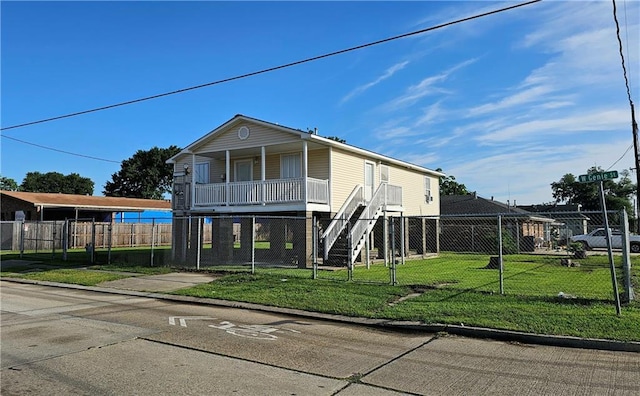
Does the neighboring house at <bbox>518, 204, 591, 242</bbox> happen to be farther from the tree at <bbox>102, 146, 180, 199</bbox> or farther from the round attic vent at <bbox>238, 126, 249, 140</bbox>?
the tree at <bbox>102, 146, 180, 199</bbox>

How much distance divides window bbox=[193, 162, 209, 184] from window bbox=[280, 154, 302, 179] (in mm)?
4775

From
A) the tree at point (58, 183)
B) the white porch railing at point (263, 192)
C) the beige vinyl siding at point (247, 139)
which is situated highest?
the tree at point (58, 183)

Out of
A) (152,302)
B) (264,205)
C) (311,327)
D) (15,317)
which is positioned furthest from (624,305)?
(264,205)

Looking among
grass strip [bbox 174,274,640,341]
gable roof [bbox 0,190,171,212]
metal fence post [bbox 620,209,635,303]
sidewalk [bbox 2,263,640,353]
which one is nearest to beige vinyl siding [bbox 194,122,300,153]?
sidewalk [bbox 2,263,640,353]

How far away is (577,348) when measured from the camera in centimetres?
689

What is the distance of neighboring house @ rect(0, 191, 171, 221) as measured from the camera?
36.0 m

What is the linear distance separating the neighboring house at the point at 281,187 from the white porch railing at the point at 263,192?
0.13ft

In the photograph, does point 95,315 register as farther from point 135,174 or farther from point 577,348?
point 135,174

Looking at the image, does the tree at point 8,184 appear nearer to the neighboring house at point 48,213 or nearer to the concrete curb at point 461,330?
the neighboring house at point 48,213

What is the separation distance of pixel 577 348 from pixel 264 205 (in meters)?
14.5

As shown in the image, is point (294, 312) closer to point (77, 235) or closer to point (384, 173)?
point (384, 173)

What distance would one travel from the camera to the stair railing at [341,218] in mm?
17734

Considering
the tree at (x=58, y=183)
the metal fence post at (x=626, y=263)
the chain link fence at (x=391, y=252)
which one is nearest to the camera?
the metal fence post at (x=626, y=263)

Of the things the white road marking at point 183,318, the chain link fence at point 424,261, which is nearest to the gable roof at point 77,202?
the chain link fence at point 424,261
